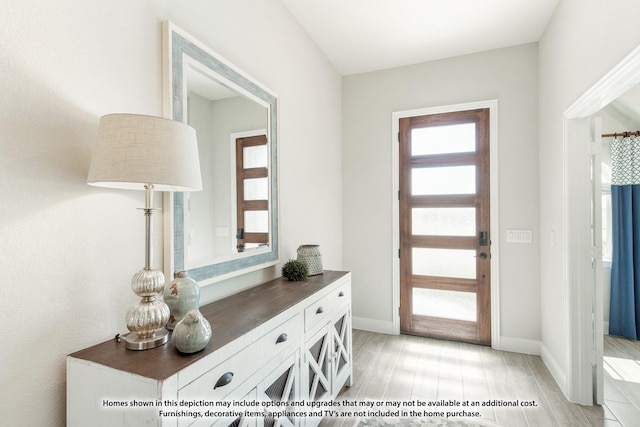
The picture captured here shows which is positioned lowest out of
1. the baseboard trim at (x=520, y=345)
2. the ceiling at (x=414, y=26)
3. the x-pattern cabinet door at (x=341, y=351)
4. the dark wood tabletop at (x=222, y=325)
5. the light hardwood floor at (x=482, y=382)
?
the light hardwood floor at (x=482, y=382)

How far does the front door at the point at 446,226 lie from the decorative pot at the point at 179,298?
8.52 feet

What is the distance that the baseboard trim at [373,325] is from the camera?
343 centimetres

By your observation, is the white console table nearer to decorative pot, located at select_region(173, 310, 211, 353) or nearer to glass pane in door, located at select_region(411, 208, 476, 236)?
decorative pot, located at select_region(173, 310, 211, 353)

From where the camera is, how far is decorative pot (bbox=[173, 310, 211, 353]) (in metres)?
0.98

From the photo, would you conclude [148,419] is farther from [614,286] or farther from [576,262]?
[614,286]

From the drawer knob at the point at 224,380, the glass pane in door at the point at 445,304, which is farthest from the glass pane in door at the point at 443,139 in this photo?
the drawer knob at the point at 224,380

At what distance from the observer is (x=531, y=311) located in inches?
116

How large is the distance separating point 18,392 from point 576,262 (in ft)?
9.65

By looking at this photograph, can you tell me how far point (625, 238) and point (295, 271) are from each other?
3.37 metres

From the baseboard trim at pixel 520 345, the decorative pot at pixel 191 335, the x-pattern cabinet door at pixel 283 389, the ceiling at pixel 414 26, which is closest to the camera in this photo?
the decorative pot at pixel 191 335

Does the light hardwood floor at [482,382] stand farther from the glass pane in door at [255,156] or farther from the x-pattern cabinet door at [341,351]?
the glass pane in door at [255,156]

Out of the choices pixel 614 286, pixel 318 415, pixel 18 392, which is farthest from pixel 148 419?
pixel 614 286

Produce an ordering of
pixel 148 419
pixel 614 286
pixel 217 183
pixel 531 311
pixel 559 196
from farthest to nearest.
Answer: pixel 614 286 → pixel 531 311 → pixel 559 196 → pixel 217 183 → pixel 148 419

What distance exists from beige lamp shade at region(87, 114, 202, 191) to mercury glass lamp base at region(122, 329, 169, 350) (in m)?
0.53
